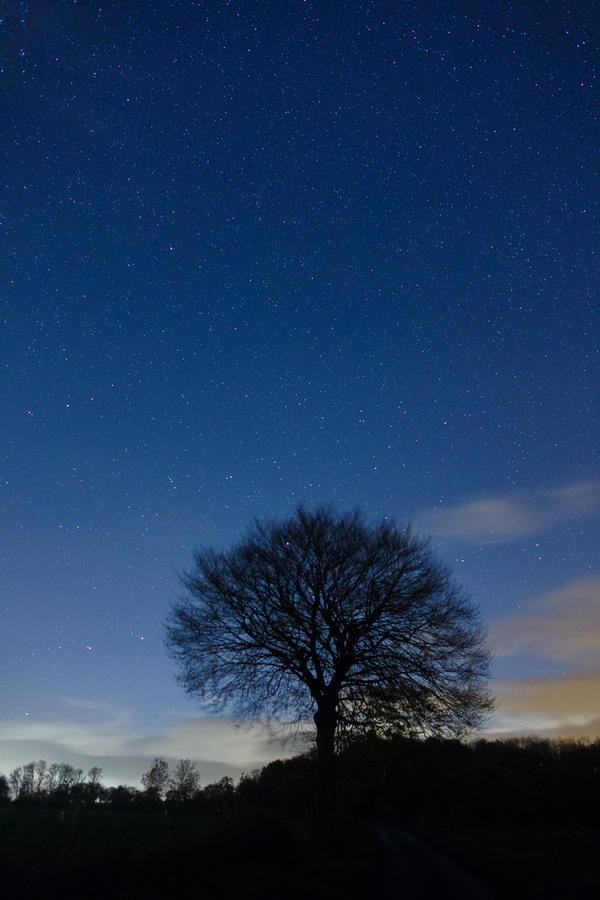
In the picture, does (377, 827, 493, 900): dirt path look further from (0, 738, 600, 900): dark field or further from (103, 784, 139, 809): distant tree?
(103, 784, 139, 809): distant tree

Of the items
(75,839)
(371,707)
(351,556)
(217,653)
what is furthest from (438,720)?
(75,839)

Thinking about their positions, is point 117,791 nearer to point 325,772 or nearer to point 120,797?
point 120,797

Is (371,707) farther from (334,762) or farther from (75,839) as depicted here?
(75,839)

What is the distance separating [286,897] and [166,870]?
2735 millimetres

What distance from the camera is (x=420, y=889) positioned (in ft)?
33.8

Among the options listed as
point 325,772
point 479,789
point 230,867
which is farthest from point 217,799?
point 479,789

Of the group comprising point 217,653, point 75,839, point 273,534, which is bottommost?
point 75,839

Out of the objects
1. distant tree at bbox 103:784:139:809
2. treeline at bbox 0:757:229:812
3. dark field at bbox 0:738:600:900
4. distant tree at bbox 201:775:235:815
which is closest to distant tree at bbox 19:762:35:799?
treeline at bbox 0:757:229:812

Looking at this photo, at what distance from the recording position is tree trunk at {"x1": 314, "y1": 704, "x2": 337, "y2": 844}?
15.0 meters

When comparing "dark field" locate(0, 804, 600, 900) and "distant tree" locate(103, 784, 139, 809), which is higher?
"dark field" locate(0, 804, 600, 900)

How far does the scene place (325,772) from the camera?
612 inches

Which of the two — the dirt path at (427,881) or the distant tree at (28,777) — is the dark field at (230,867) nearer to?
the dirt path at (427,881)

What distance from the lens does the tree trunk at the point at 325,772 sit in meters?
15.0

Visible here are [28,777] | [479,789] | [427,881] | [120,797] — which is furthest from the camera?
[28,777]
